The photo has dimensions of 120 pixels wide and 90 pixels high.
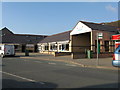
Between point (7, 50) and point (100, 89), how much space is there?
24.3 meters

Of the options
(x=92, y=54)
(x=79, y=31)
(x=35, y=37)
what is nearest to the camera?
(x=92, y=54)

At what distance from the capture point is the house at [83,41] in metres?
26.7

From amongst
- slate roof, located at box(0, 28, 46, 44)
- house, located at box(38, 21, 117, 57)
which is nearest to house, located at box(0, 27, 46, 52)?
slate roof, located at box(0, 28, 46, 44)

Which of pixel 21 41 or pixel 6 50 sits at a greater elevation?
pixel 21 41

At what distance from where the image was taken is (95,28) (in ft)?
89.1

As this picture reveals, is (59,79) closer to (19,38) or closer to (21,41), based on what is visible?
(21,41)

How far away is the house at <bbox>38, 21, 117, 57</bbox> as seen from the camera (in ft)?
87.6

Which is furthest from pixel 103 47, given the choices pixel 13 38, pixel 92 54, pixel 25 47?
pixel 13 38

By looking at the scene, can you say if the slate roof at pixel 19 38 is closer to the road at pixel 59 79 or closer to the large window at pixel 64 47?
the large window at pixel 64 47

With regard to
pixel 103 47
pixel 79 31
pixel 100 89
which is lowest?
pixel 100 89

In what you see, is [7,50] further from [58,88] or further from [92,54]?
[58,88]

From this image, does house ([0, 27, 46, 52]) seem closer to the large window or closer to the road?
the large window

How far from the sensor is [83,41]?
3656cm

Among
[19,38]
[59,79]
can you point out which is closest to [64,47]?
[19,38]
